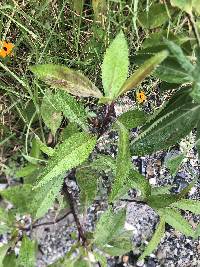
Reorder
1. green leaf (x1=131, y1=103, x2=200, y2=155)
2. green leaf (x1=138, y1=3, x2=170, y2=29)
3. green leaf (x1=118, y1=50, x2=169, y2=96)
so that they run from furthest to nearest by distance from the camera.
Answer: green leaf (x1=138, y1=3, x2=170, y2=29)
green leaf (x1=131, y1=103, x2=200, y2=155)
green leaf (x1=118, y1=50, x2=169, y2=96)

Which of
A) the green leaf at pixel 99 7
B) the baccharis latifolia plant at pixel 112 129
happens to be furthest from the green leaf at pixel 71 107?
the green leaf at pixel 99 7

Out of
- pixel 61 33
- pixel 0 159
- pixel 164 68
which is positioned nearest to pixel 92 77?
pixel 61 33

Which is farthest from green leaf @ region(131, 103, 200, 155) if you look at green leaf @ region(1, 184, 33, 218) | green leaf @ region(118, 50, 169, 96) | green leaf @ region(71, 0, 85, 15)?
green leaf @ region(71, 0, 85, 15)

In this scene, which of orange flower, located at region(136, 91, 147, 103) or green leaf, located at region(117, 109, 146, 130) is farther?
orange flower, located at region(136, 91, 147, 103)

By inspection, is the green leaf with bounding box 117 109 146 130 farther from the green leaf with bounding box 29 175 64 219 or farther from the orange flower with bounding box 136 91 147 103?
the orange flower with bounding box 136 91 147 103

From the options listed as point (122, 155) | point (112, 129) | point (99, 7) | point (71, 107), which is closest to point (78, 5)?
point (99, 7)
